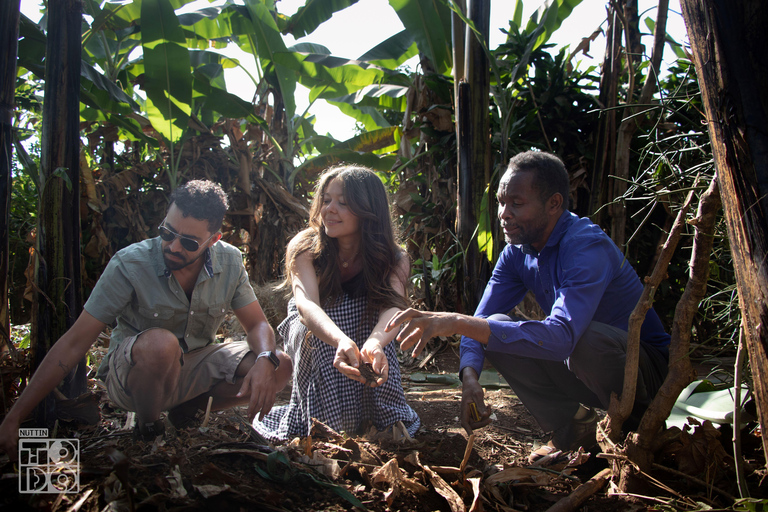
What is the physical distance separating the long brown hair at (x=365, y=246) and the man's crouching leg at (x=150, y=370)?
672 mm

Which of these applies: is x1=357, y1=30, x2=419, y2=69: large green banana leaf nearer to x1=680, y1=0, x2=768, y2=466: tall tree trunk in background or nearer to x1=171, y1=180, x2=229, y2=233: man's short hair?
x1=171, y1=180, x2=229, y2=233: man's short hair

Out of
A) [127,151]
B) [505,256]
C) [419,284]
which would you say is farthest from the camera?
[127,151]

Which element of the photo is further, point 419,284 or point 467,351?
point 419,284

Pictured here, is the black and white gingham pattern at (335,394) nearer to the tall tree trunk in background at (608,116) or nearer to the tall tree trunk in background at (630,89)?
the tall tree trunk in background at (630,89)

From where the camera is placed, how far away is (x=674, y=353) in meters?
1.45

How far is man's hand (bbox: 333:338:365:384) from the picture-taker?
5.85 feet

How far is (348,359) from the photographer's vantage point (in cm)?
188

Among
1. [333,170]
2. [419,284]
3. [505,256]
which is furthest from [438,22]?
[505,256]

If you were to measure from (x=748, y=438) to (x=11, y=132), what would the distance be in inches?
115

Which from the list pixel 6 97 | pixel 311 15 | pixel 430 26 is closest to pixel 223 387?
pixel 6 97

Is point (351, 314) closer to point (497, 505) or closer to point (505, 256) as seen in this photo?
point (505, 256)

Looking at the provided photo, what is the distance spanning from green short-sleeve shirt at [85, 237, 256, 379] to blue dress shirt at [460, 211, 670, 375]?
3.91 feet

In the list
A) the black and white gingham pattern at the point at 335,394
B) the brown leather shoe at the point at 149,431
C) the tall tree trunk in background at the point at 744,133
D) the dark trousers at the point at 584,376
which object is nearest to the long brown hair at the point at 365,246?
the black and white gingham pattern at the point at 335,394

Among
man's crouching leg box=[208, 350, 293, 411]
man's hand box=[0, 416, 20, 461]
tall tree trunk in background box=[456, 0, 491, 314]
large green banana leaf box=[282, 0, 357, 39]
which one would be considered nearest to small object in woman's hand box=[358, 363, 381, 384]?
man's crouching leg box=[208, 350, 293, 411]
